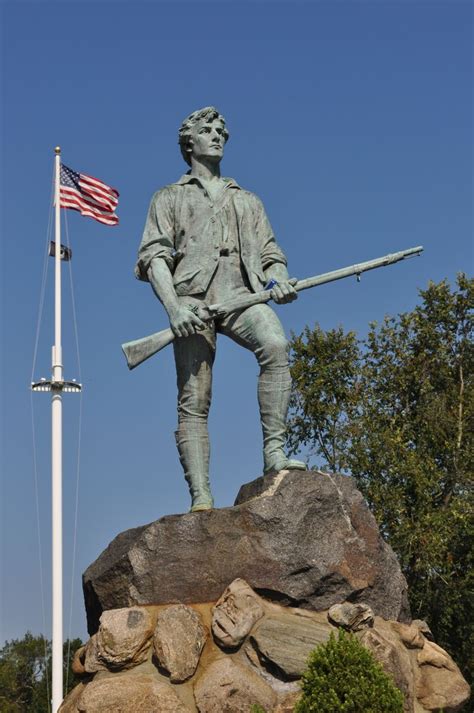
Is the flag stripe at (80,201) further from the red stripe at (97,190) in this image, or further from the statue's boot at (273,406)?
the statue's boot at (273,406)

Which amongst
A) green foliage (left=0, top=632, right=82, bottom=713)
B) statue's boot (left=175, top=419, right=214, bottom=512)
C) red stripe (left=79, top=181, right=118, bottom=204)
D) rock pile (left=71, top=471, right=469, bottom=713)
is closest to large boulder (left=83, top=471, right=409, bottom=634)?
rock pile (left=71, top=471, right=469, bottom=713)

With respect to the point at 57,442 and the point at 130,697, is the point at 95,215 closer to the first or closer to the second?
the point at 57,442

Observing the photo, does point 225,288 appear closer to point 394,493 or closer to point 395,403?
point 394,493

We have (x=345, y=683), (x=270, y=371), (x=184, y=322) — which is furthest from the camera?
(x=270, y=371)

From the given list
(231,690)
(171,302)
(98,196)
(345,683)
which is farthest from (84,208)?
(345,683)

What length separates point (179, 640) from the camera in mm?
9031

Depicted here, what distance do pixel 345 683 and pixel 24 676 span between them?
153ft

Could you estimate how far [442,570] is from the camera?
971 inches

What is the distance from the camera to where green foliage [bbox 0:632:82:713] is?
156 feet

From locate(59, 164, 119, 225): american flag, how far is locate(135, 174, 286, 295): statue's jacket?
42.7 ft

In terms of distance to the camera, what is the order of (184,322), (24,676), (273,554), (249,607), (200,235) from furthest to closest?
(24,676)
(200,235)
(184,322)
(273,554)
(249,607)

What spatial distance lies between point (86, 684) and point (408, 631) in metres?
2.81

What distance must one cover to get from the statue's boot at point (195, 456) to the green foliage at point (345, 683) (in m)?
2.32

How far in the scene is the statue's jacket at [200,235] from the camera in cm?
1078
